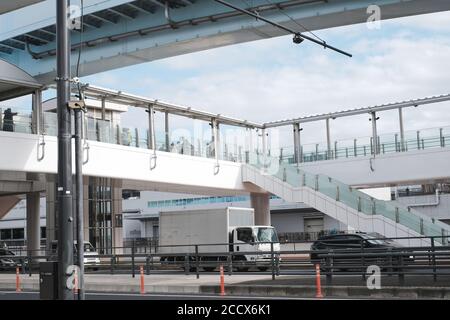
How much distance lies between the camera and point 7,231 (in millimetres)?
91750

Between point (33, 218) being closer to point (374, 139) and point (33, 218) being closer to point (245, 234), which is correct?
point (245, 234)

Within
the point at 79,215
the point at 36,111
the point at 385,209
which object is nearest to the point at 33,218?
the point at 36,111

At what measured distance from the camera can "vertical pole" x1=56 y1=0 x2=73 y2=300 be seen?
12.0 metres

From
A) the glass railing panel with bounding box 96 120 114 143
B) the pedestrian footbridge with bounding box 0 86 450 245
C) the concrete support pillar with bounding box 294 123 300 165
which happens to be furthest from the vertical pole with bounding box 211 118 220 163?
the glass railing panel with bounding box 96 120 114 143

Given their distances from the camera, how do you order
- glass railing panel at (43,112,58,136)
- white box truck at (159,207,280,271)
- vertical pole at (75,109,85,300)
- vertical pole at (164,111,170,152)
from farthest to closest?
vertical pole at (164,111,170,152) → glass railing panel at (43,112,58,136) → white box truck at (159,207,280,271) → vertical pole at (75,109,85,300)

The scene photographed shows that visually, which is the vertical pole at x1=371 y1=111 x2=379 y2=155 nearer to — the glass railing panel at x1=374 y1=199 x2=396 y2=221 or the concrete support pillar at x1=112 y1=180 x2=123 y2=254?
the glass railing panel at x1=374 y1=199 x2=396 y2=221

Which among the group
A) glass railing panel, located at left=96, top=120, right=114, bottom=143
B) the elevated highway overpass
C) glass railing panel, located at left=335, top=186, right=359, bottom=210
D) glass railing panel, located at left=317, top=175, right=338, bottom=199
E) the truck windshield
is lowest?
the truck windshield

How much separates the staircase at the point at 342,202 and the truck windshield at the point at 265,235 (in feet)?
21.1

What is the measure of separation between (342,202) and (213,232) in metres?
9.16

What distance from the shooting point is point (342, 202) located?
37.8 m

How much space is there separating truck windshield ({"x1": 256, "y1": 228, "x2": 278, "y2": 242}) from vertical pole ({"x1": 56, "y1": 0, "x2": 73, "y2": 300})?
19.9 m

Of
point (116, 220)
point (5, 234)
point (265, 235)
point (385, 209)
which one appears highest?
point (5, 234)

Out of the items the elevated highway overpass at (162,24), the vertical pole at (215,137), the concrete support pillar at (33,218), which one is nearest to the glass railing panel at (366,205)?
the vertical pole at (215,137)

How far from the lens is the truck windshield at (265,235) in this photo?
31.7 meters
